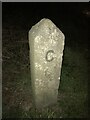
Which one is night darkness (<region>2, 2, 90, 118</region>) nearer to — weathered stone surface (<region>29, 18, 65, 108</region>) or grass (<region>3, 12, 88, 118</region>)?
grass (<region>3, 12, 88, 118</region>)

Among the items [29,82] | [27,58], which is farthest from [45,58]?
[27,58]

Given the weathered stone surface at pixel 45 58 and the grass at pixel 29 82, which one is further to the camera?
the grass at pixel 29 82

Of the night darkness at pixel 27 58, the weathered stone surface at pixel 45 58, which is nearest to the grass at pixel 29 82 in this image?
the night darkness at pixel 27 58

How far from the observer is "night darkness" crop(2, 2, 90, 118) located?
4984 millimetres

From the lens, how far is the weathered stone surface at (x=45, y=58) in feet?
13.4

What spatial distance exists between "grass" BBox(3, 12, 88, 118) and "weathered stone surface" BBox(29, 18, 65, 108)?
307mm

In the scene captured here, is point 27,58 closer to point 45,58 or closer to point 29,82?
point 29,82

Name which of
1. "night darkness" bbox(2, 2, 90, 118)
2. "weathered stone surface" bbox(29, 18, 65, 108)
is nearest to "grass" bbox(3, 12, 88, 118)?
"night darkness" bbox(2, 2, 90, 118)

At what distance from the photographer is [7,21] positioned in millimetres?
9227

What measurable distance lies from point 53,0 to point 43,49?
7.61 m

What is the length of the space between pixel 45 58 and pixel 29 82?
1.51 meters

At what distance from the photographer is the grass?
16.0 feet

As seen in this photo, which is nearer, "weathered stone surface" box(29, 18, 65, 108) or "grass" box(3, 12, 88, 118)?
"weathered stone surface" box(29, 18, 65, 108)

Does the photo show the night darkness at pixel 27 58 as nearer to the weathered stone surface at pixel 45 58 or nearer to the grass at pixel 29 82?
the grass at pixel 29 82
